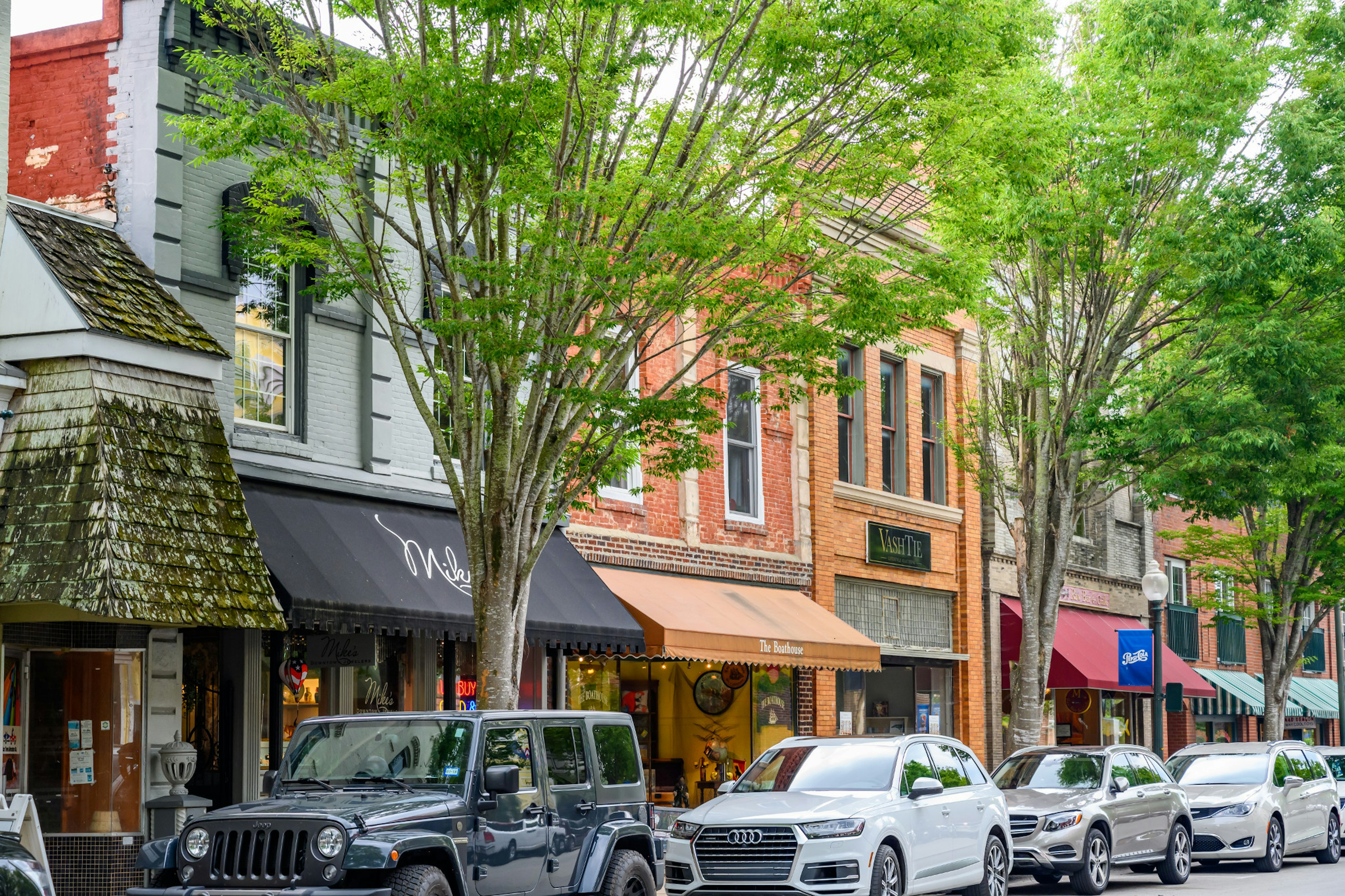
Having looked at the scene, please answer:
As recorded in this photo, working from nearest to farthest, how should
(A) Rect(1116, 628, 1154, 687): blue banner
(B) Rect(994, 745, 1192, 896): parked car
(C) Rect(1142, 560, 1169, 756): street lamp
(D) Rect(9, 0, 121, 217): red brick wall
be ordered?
1. (D) Rect(9, 0, 121, 217): red brick wall
2. (B) Rect(994, 745, 1192, 896): parked car
3. (C) Rect(1142, 560, 1169, 756): street lamp
4. (A) Rect(1116, 628, 1154, 687): blue banner

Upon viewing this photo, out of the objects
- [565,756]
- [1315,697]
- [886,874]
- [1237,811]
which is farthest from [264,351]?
[1315,697]

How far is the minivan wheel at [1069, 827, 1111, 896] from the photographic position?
14977 millimetres

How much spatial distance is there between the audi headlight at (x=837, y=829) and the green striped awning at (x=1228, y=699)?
25402 mm

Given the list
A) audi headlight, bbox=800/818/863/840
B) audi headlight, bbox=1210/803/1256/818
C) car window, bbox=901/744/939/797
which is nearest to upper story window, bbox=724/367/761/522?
audi headlight, bbox=1210/803/1256/818

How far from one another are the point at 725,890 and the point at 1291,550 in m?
18.2

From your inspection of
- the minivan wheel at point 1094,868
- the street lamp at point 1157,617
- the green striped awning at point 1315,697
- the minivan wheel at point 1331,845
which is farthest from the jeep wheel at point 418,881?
the green striped awning at point 1315,697

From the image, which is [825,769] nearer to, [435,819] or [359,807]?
[435,819]

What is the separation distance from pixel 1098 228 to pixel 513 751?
38.6 feet

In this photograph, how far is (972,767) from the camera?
45.8 ft

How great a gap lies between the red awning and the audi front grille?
1503 centimetres

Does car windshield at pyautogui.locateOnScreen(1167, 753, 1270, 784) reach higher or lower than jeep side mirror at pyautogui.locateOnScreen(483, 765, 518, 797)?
lower

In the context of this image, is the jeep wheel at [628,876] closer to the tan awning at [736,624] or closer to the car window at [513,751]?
the car window at [513,751]

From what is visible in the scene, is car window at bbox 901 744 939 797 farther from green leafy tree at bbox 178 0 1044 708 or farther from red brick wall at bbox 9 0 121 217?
red brick wall at bbox 9 0 121 217

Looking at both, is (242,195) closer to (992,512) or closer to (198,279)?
(198,279)
